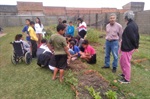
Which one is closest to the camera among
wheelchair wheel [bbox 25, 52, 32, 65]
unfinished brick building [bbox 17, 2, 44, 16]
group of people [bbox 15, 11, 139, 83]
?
group of people [bbox 15, 11, 139, 83]

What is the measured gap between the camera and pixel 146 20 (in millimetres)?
11945

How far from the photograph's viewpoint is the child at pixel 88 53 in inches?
200

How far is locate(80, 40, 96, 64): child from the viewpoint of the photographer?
5.07 metres

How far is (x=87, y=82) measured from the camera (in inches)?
145

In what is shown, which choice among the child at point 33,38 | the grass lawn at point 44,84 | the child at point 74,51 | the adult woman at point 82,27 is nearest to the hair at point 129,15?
the grass lawn at point 44,84

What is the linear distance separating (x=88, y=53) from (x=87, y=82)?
1.68 meters

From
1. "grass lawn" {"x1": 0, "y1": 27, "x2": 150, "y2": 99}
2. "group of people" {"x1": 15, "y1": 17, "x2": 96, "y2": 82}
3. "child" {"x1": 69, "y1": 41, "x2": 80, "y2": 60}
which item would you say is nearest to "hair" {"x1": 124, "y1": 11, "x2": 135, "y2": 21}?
"group of people" {"x1": 15, "y1": 17, "x2": 96, "y2": 82}

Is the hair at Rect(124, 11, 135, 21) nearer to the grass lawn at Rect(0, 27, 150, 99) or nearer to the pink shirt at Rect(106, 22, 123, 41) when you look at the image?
the pink shirt at Rect(106, 22, 123, 41)

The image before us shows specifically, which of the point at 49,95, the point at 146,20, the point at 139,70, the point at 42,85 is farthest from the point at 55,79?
the point at 146,20

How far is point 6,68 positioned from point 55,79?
2278 mm

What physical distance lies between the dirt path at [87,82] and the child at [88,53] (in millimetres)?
591

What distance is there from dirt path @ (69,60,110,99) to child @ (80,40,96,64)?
0.59 m

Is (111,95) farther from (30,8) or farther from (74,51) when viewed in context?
(30,8)

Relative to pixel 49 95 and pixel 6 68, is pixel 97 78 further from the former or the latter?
pixel 6 68
